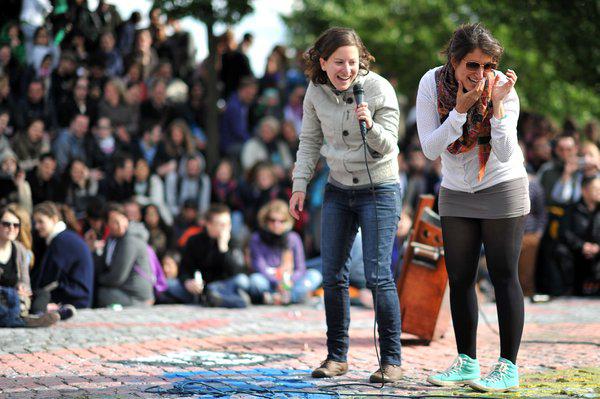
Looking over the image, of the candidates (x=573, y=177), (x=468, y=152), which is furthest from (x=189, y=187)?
(x=468, y=152)

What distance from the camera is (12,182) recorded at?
1190 cm

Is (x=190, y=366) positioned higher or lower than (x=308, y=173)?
Result: lower

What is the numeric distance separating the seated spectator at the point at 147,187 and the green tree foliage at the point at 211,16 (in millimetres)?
1092

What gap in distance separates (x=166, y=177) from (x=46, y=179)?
1.75 meters

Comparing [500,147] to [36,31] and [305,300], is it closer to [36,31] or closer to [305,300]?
[305,300]

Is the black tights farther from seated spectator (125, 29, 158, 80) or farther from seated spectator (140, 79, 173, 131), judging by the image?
seated spectator (125, 29, 158, 80)

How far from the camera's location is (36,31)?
13844 mm

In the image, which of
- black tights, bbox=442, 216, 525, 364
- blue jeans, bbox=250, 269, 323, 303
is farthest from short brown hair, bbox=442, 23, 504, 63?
blue jeans, bbox=250, 269, 323, 303

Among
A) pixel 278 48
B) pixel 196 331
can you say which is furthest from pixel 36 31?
pixel 196 331

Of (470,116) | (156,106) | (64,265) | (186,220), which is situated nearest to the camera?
(470,116)

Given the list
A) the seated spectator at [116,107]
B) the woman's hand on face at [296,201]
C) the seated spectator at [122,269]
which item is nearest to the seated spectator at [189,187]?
the seated spectator at [116,107]

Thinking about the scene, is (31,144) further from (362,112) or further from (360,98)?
(362,112)

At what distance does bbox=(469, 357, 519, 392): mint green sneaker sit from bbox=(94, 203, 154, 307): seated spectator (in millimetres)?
5986

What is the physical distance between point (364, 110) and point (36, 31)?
30.1 feet
